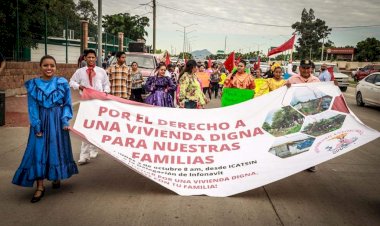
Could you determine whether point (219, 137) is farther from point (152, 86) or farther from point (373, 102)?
point (373, 102)

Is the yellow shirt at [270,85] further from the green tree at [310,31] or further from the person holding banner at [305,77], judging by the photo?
the green tree at [310,31]

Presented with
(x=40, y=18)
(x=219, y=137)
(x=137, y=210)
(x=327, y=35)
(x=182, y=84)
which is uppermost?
(x=327, y=35)

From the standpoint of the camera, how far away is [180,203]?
15.1ft

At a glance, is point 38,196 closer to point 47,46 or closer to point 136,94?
point 136,94

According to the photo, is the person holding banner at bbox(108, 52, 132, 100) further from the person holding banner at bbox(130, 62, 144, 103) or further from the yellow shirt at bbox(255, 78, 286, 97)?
the yellow shirt at bbox(255, 78, 286, 97)

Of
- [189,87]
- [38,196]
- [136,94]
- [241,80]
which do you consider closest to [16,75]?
[136,94]

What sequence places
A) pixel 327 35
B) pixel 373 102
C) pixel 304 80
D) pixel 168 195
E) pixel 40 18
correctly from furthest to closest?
pixel 327 35
pixel 40 18
pixel 373 102
pixel 304 80
pixel 168 195

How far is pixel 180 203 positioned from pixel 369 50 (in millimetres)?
91472

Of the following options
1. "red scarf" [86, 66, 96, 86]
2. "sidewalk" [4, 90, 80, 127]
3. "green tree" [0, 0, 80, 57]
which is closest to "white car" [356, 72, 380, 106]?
"sidewalk" [4, 90, 80, 127]

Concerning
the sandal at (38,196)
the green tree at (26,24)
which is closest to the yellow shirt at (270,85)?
the sandal at (38,196)

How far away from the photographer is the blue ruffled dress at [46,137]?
15.2 feet

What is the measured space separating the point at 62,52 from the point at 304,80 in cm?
1714

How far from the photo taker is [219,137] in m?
5.07

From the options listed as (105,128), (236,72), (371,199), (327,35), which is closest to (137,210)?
(105,128)
